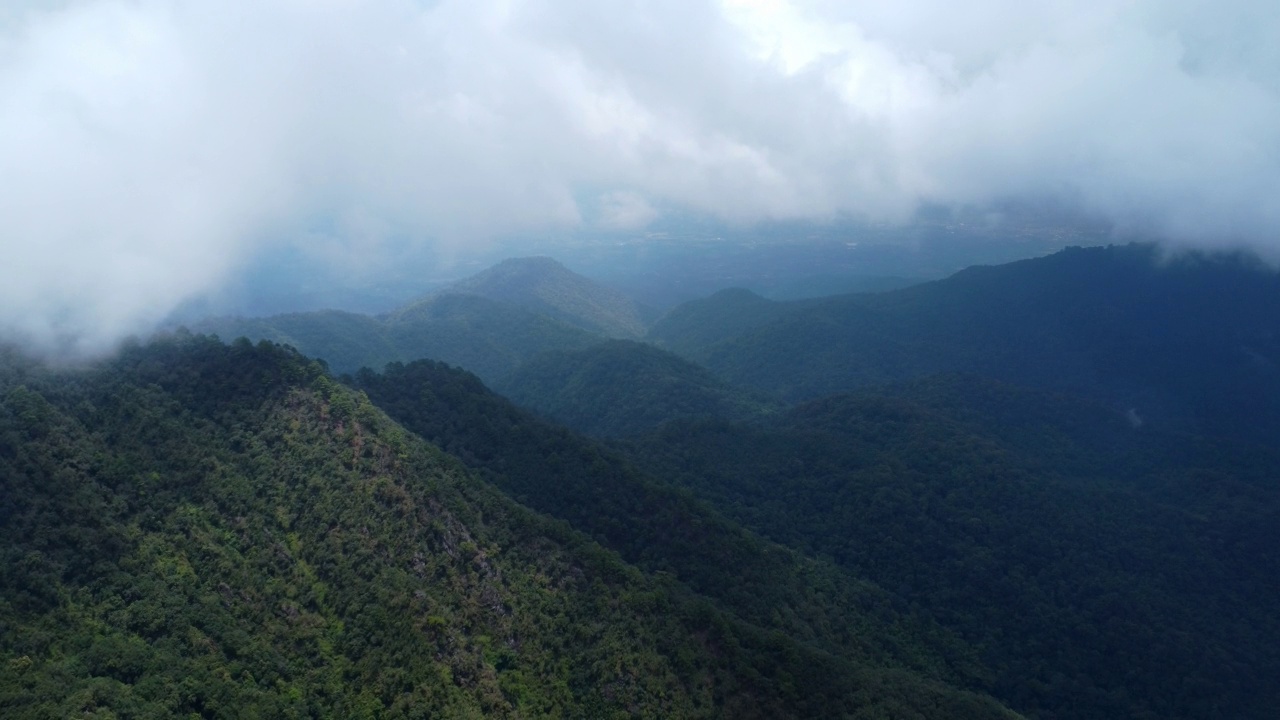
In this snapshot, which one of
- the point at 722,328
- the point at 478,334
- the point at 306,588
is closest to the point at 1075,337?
the point at 722,328

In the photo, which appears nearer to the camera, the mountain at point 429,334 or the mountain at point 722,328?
the mountain at point 429,334

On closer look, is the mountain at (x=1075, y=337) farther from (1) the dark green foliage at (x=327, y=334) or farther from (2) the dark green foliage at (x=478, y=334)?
(1) the dark green foliage at (x=327, y=334)

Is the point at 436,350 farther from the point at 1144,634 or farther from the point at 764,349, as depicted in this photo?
the point at 1144,634

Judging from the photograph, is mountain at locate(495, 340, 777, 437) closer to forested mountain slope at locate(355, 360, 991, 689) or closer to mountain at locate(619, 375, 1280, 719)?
mountain at locate(619, 375, 1280, 719)

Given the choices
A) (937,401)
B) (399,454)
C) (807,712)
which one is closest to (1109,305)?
(937,401)

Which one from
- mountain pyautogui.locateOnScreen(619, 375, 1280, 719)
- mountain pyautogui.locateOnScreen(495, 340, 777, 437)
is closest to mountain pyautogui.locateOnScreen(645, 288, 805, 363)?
mountain pyautogui.locateOnScreen(495, 340, 777, 437)

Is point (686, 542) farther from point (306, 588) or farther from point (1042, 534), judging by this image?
point (1042, 534)

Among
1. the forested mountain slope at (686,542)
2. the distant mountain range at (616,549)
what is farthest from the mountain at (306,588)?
the forested mountain slope at (686,542)
